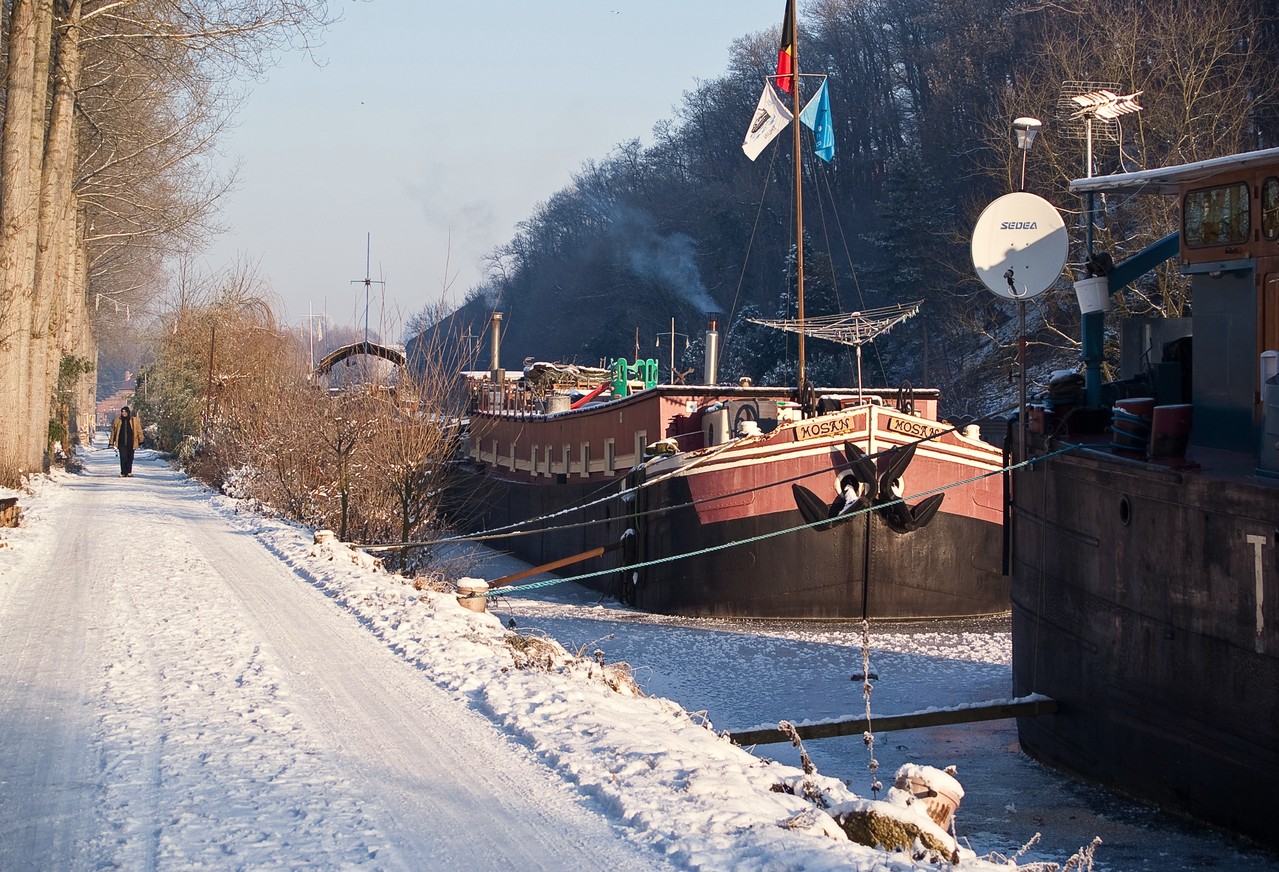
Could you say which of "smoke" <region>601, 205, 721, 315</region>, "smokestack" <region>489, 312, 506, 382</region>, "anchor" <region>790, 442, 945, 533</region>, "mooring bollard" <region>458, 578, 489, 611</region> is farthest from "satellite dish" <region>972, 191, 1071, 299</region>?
"smoke" <region>601, 205, 721, 315</region>

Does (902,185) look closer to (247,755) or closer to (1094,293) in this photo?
(1094,293)

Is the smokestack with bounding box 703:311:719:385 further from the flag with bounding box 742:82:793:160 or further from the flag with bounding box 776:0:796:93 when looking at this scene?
the flag with bounding box 776:0:796:93

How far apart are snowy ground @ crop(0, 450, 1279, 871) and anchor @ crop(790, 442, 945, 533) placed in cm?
338

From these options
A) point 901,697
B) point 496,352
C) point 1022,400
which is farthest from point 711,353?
point 496,352

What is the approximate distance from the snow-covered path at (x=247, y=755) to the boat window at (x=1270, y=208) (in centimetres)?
561

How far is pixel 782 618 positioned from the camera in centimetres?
1661

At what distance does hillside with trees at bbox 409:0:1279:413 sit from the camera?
84.8 feet

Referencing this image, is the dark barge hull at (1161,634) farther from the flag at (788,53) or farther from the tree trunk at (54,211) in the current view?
the tree trunk at (54,211)

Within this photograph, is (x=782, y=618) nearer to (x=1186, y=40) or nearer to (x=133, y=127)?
(x=1186, y=40)

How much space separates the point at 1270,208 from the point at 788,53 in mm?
15855

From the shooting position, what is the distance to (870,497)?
Result: 1623 centimetres

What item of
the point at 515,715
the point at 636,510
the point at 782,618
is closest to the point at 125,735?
the point at 515,715

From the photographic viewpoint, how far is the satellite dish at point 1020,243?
10297 millimetres

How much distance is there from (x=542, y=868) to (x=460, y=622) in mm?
5030
